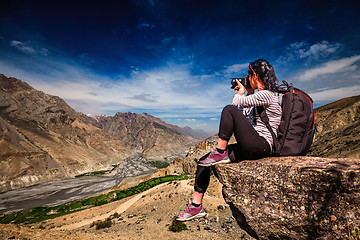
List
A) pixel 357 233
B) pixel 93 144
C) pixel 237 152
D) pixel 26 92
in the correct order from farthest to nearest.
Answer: pixel 26 92
pixel 93 144
pixel 237 152
pixel 357 233

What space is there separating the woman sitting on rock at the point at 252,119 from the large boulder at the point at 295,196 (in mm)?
305

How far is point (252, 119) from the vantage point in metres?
3.48

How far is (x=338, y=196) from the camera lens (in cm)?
230

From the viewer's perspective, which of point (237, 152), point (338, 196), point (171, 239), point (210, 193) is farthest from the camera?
point (210, 193)

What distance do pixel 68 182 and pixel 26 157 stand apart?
2411 centimetres

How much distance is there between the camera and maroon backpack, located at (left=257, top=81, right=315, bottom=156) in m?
2.99

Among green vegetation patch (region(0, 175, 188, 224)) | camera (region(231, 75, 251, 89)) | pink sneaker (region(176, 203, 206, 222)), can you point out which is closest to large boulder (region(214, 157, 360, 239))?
pink sneaker (region(176, 203, 206, 222))

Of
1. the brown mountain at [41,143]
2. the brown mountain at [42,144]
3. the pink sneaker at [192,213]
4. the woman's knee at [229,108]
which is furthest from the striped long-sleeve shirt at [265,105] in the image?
the brown mountain at [41,143]

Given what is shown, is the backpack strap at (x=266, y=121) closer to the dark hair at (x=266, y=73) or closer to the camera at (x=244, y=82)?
the dark hair at (x=266, y=73)

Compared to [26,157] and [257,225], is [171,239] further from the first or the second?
[26,157]

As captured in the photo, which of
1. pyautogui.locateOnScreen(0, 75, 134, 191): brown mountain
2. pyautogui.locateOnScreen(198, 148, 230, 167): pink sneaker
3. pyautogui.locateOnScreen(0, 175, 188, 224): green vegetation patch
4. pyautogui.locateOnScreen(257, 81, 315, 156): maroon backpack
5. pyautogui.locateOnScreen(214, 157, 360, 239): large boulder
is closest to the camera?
pyautogui.locateOnScreen(214, 157, 360, 239): large boulder

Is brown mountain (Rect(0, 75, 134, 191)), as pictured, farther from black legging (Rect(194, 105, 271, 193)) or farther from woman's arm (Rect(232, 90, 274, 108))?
woman's arm (Rect(232, 90, 274, 108))

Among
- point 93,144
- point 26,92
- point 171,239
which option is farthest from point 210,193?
point 26,92

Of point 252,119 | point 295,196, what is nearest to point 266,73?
point 252,119
